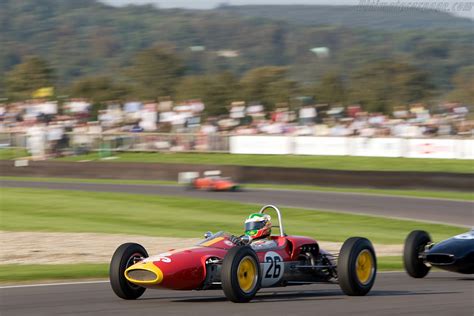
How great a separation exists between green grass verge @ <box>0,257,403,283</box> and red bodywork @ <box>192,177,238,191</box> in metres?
12.9

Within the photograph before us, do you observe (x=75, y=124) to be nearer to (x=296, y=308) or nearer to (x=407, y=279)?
(x=407, y=279)

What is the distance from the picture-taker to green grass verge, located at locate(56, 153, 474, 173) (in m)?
29.3

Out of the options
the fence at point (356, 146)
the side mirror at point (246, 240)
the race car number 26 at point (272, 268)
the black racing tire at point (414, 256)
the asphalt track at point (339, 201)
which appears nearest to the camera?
the race car number 26 at point (272, 268)

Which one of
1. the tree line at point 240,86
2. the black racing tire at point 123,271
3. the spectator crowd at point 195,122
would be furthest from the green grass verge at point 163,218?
the tree line at point 240,86

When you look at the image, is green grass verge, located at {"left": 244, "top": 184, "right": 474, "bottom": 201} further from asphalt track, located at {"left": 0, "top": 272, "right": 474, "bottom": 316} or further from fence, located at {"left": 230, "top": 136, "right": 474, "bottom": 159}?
asphalt track, located at {"left": 0, "top": 272, "right": 474, "bottom": 316}

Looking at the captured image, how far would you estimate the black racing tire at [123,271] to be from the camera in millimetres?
8181

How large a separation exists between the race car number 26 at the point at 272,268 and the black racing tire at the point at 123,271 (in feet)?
4.19

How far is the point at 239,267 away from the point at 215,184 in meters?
17.4

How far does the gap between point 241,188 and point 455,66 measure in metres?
103

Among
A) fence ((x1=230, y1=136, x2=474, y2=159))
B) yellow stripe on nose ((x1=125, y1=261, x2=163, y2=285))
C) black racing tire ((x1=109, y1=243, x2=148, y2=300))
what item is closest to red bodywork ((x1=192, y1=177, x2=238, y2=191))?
fence ((x1=230, y1=136, x2=474, y2=159))

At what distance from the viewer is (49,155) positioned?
3186cm

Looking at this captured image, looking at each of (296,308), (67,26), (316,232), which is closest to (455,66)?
(67,26)

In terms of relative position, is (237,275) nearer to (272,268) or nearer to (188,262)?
(188,262)

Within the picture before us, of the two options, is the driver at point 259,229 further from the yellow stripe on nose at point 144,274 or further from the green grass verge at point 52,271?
the green grass verge at point 52,271
